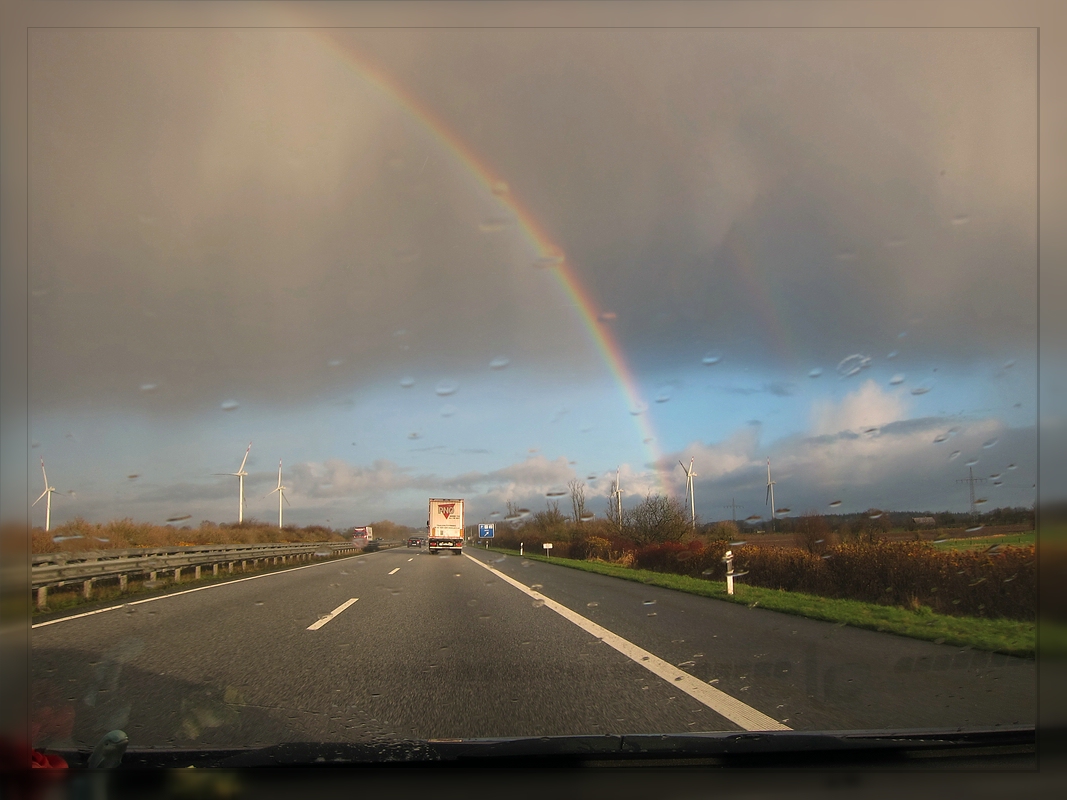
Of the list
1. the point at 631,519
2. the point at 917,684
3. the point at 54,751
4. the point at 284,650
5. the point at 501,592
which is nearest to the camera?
the point at 54,751

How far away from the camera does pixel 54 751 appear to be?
3.46 metres

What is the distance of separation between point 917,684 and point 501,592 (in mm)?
9049

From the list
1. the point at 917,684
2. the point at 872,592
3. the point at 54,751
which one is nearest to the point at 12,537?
the point at 54,751

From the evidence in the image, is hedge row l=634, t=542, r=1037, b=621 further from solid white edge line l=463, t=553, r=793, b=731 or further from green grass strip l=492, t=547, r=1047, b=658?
solid white edge line l=463, t=553, r=793, b=731

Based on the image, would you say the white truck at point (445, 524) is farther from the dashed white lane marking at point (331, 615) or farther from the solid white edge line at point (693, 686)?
the solid white edge line at point (693, 686)

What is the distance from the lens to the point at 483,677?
5660mm

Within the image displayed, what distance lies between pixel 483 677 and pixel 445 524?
31008mm

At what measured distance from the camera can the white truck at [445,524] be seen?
118 ft

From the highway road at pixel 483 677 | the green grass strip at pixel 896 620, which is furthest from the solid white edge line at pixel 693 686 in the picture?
the green grass strip at pixel 896 620

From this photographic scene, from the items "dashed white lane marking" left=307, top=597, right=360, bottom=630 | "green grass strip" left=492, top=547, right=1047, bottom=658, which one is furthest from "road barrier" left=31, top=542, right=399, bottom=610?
"green grass strip" left=492, top=547, right=1047, bottom=658

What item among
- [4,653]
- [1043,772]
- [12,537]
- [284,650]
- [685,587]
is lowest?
[685,587]

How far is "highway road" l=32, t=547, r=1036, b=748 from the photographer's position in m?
4.34

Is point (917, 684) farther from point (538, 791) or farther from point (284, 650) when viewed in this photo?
point (284, 650)

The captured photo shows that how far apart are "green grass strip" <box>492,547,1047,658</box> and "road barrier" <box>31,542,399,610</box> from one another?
8810mm
